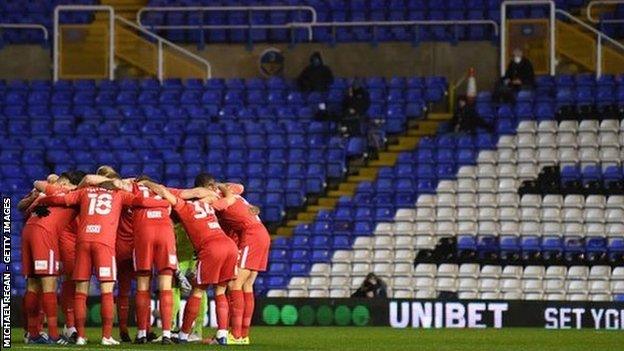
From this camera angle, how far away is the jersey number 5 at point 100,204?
1956cm

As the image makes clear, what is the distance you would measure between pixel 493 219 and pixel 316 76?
17.1 feet

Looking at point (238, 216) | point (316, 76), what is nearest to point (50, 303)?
point (238, 216)

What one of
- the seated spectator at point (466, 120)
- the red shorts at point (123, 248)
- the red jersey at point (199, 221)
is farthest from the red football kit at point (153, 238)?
the seated spectator at point (466, 120)

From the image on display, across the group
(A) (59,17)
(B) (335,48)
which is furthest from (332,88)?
(A) (59,17)

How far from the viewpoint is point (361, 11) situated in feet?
118

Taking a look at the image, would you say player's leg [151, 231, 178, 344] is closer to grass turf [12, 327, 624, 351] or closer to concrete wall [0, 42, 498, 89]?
grass turf [12, 327, 624, 351]

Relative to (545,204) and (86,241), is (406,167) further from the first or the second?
(86,241)

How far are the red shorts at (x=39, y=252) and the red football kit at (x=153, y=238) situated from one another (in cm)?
109

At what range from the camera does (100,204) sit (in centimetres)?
1961

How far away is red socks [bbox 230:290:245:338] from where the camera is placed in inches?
795

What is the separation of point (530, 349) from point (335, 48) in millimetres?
15999

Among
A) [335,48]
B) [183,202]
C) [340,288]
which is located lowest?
[340,288]

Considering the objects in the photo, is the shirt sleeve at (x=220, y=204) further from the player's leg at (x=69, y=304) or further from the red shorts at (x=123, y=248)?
the player's leg at (x=69, y=304)

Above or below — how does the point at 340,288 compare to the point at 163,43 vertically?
below
